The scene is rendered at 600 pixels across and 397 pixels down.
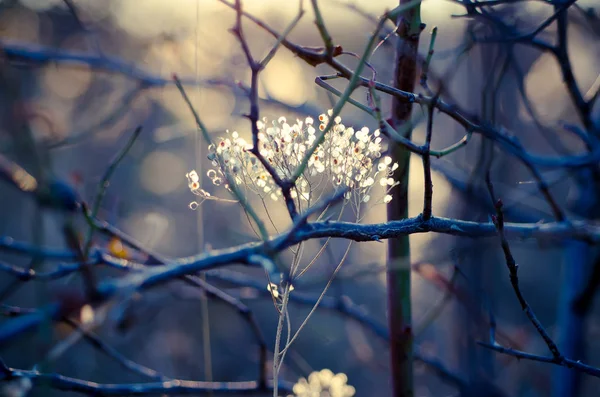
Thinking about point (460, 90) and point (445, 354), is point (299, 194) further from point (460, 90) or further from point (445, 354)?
point (445, 354)

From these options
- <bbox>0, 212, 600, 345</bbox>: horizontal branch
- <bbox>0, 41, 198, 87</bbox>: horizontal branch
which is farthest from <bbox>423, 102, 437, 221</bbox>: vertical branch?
<bbox>0, 41, 198, 87</bbox>: horizontal branch

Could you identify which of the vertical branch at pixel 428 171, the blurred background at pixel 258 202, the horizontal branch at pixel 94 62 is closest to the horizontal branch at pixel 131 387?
the blurred background at pixel 258 202

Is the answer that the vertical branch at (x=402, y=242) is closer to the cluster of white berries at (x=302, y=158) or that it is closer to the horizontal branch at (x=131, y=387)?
the cluster of white berries at (x=302, y=158)

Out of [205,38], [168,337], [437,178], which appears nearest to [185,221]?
[168,337]

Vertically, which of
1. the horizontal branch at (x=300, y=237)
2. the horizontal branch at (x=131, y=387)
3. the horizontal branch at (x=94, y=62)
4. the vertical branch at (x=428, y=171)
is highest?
the horizontal branch at (x=94, y=62)

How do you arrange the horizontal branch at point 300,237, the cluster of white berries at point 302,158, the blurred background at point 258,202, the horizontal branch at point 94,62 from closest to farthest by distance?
the horizontal branch at point 300,237 < the cluster of white berries at point 302,158 < the blurred background at point 258,202 < the horizontal branch at point 94,62

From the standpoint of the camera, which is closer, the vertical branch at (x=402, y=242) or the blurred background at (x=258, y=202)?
the vertical branch at (x=402, y=242)
